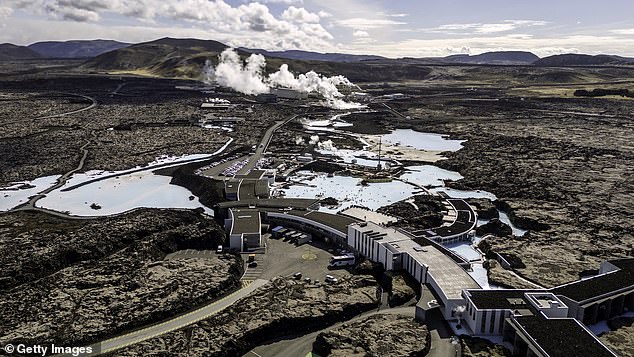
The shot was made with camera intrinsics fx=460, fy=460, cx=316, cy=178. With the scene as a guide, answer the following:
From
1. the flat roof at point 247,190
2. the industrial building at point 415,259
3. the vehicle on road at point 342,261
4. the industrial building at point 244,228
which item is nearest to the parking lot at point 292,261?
the vehicle on road at point 342,261

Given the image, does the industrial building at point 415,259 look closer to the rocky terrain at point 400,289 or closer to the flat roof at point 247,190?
the rocky terrain at point 400,289

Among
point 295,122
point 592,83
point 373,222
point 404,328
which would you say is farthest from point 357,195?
point 592,83

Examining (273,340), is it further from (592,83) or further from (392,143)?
(592,83)

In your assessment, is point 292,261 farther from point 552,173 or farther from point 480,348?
point 552,173

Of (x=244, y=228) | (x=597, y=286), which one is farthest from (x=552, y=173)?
(x=244, y=228)

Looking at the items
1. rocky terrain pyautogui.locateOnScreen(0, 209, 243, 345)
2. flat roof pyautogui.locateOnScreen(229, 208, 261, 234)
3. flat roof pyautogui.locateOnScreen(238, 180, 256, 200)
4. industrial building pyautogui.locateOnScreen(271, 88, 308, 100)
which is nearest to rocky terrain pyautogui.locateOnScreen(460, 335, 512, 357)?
rocky terrain pyautogui.locateOnScreen(0, 209, 243, 345)
